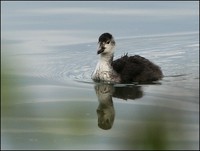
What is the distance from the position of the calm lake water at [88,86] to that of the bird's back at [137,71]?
242 mm

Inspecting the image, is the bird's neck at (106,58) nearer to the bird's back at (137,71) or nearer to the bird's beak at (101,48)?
the bird's beak at (101,48)

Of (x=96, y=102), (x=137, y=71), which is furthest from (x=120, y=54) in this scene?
(x=96, y=102)

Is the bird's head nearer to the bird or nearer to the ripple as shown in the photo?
the bird

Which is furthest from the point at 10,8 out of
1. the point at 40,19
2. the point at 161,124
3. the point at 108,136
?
the point at 161,124

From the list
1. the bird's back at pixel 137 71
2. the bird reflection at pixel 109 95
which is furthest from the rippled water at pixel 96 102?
the bird's back at pixel 137 71

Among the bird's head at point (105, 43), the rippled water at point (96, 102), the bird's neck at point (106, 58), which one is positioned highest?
the bird's head at point (105, 43)

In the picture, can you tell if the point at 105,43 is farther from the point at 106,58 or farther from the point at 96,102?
the point at 96,102

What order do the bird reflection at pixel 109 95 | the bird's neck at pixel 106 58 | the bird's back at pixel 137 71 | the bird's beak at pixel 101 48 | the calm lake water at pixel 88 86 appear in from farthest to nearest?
1. the bird's neck at pixel 106 58
2. the bird's beak at pixel 101 48
3. the bird's back at pixel 137 71
4. the bird reflection at pixel 109 95
5. the calm lake water at pixel 88 86

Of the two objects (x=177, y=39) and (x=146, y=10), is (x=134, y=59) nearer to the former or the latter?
(x=177, y=39)

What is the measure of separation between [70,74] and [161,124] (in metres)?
10.9

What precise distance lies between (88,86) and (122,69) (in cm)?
91

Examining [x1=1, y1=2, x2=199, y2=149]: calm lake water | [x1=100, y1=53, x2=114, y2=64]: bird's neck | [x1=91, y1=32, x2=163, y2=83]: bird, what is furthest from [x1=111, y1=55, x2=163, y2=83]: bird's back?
[x1=100, y1=53, x2=114, y2=64]: bird's neck

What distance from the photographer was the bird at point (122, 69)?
40.5 ft

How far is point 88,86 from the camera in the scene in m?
12.1
